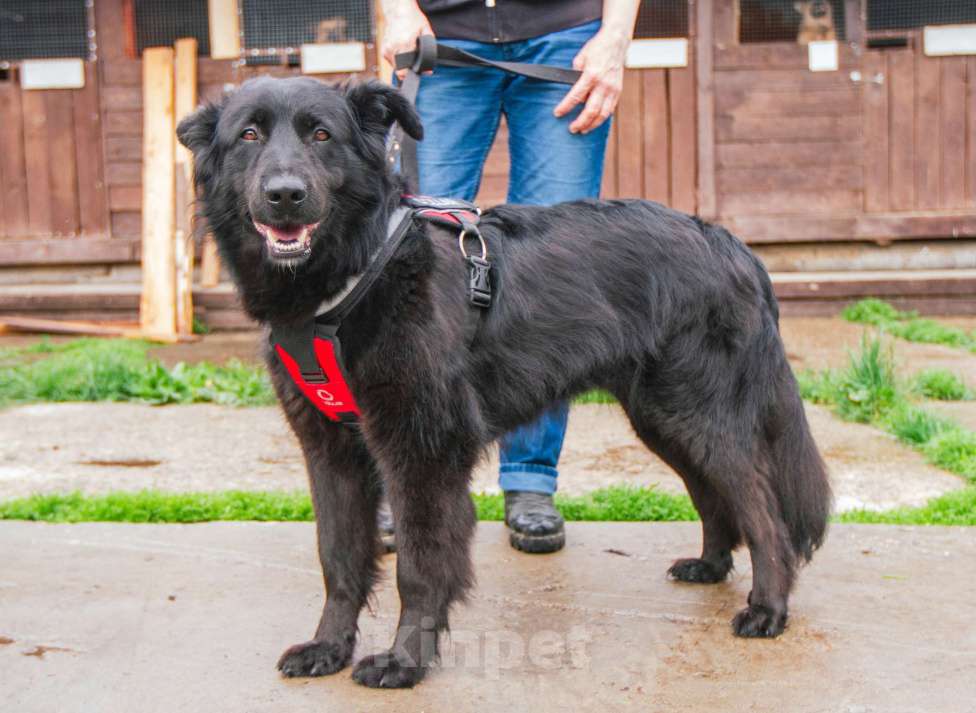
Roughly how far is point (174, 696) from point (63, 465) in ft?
7.62

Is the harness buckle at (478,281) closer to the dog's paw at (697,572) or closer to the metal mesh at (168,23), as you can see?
the dog's paw at (697,572)

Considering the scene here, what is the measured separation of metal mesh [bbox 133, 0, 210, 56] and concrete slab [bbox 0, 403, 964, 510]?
4.22 m

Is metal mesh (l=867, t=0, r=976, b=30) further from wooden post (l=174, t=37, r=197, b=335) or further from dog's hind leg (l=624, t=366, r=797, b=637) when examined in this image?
dog's hind leg (l=624, t=366, r=797, b=637)

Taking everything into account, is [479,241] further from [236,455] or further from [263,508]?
[236,455]

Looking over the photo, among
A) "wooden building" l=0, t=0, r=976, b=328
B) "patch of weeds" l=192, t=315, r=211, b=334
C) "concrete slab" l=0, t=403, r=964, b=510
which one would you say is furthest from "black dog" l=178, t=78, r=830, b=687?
"wooden building" l=0, t=0, r=976, b=328

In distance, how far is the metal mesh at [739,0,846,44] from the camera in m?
8.31

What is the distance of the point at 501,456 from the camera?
3496 millimetres

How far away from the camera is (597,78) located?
310 centimetres

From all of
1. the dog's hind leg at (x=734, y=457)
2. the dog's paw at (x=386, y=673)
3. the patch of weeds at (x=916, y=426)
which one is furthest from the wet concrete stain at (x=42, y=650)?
the patch of weeds at (x=916, y=426)

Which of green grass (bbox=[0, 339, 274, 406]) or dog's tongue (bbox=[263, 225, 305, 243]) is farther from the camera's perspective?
green grass (bbox=[0, 339, 274, 406])

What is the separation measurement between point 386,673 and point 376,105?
4.23ft

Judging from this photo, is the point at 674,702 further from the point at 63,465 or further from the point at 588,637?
the point at 63,465

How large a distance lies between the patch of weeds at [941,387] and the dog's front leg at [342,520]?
11.7ft

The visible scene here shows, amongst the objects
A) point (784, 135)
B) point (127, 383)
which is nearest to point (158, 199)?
point (127, 383)
